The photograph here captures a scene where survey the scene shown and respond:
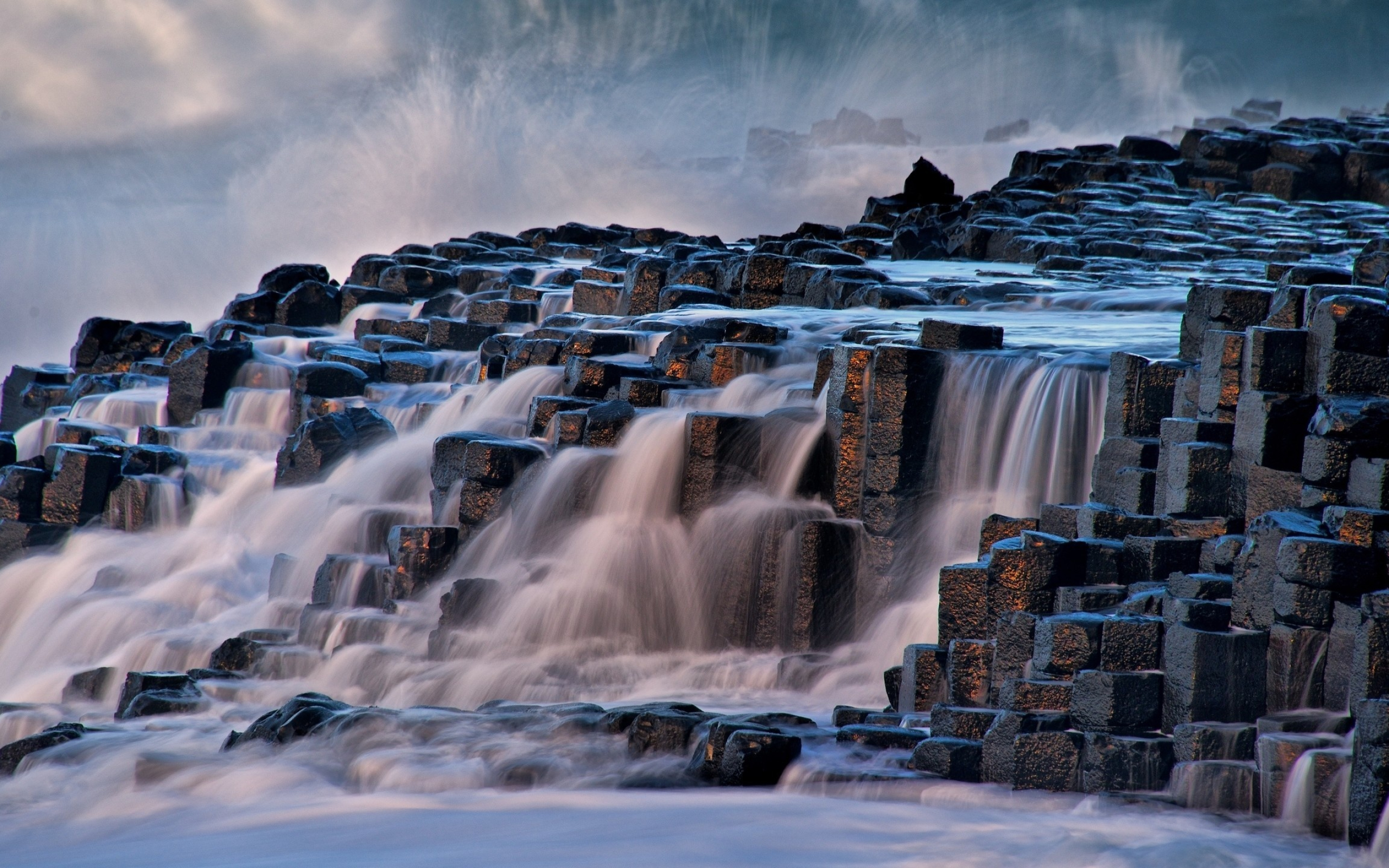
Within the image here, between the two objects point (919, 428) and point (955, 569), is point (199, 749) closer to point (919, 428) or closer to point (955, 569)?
point (955, 569)

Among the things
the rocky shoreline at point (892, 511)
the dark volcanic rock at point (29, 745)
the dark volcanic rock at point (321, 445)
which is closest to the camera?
the rocky shoreline at point (892, 511)

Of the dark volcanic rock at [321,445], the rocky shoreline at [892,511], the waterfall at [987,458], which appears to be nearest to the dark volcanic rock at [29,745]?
the rocky shoreline at [892,511]

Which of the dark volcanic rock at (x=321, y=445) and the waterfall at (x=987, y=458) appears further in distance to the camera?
the dark volcanic rock at (x=321, y=445)

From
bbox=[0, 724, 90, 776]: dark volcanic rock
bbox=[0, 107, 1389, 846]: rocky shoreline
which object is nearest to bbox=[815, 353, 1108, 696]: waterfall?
bbox=[0, 107, 1389, 846]: rocky shoreline

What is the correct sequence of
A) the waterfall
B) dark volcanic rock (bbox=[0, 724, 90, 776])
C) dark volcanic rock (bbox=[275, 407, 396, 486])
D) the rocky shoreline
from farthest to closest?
dark volcanic rock (bbox=[275, 407, 396, 486]) → the waterfall → dark volcanic rock (bbox=[0, 724, 90, 776]) → the rocky shoreline

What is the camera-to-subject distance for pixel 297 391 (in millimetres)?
16219

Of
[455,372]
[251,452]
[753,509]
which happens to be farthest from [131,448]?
[753,509]

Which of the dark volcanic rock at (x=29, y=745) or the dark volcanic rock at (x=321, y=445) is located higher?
the dark volcanic rock at (x=321, y=445)

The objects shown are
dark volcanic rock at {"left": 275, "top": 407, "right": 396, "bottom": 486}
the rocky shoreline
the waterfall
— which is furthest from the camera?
dark volcanic rock at {"left": 275, "top": 407, "right": 396, "bottom": 486}

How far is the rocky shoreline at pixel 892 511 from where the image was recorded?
6.46 meters

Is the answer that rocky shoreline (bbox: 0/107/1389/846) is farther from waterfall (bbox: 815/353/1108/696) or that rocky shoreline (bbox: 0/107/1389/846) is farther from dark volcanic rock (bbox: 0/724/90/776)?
waterfall (bbox: 815/353/1108/696)

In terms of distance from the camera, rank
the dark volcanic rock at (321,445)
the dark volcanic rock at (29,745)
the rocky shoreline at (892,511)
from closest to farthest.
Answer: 1. the rocky shoreline at (892,511)
2. the dark volcanic rock at (29,745)
3. the dark volcanic rock at (321,445)

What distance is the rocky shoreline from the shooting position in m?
6.46

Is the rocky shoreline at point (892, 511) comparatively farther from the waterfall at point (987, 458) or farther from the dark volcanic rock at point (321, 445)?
the waterfall at point (987, 458)
